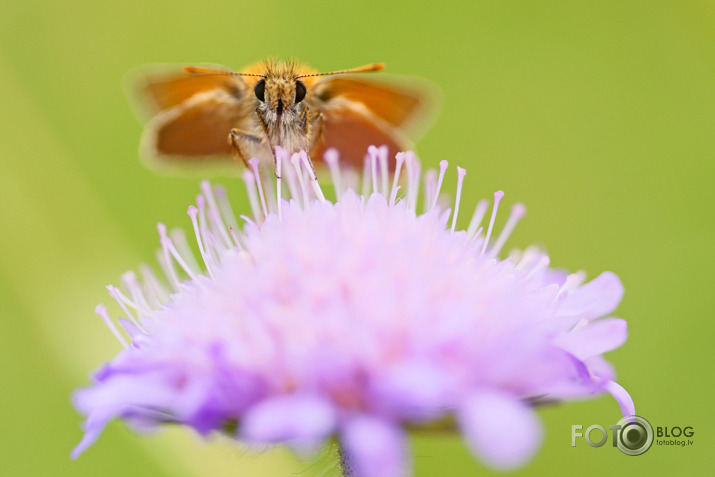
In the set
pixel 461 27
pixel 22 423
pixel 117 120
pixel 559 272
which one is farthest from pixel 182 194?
pixel 559 272

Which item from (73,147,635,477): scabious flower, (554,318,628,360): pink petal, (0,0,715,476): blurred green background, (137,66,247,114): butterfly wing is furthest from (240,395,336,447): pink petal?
(0,0,715,476): blurred green background

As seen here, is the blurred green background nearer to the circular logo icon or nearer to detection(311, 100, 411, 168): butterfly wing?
detection(311, 100, 411, 168): butterfly wing

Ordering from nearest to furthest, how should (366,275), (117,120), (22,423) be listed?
1. (366,275)
2. (22,423)
3. (117,120)

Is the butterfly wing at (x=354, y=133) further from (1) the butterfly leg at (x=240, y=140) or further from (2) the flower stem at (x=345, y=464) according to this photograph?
(2) the flower stem at (x=345, y=464)

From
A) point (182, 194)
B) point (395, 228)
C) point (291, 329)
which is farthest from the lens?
point (182, 194)

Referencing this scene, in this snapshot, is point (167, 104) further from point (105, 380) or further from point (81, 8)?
point (81, 8)
